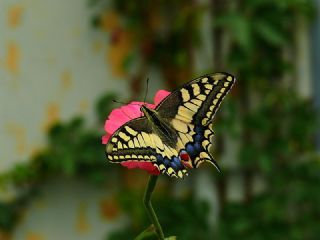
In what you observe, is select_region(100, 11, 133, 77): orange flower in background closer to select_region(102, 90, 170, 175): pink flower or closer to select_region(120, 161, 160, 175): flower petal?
select_region(102, 90, 170, 175): pink flower

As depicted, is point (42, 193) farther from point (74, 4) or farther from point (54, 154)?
point (74, 4)

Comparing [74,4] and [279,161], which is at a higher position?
[74,4]

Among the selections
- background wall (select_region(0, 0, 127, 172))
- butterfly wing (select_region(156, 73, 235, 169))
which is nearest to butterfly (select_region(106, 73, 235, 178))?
butterfly wing (select_region(156, 73, 235, 169))

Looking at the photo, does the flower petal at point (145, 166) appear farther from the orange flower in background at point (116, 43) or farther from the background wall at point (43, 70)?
the orange flower in background at point (116, 43)

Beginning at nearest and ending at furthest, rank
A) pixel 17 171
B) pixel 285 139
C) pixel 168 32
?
pixel 17 171 < pixel 285 139 < pixel 168 32

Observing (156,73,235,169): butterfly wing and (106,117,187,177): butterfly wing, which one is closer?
(106,117,187,177): butterfly wing

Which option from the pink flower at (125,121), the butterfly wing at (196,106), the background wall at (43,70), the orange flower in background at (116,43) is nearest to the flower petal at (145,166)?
the pink flower at (125,121)

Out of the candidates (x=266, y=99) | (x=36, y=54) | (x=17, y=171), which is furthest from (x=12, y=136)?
(x=266, y=99)
